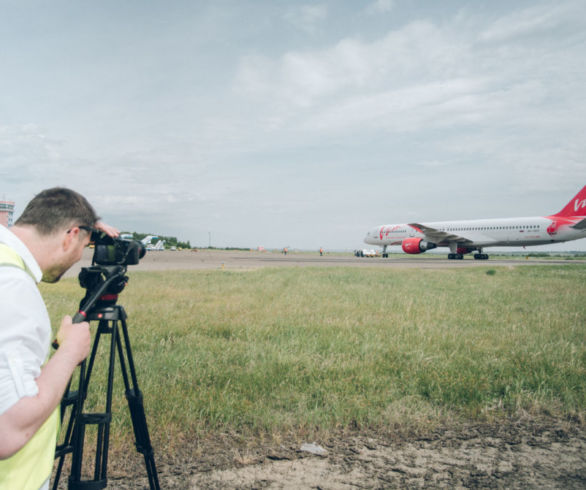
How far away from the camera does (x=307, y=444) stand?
340cm

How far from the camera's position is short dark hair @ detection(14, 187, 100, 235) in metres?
1.69

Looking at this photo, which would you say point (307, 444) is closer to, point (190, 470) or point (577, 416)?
point (190, 470)

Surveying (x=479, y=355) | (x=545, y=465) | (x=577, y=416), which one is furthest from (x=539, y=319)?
(x=545, y=465)

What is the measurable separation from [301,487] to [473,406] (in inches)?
86.6

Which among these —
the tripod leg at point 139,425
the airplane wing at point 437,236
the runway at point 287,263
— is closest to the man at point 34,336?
the tripod leg at point 139,425

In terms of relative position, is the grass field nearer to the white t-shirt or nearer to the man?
the man

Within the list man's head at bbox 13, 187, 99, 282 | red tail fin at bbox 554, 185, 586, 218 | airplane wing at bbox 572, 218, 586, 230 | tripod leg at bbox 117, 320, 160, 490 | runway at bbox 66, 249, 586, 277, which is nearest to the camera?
man's head at bbox 13, 187, 99, 282

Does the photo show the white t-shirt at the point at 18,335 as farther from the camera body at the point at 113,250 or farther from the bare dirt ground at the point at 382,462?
the bare dirt ground at the point at 382,462

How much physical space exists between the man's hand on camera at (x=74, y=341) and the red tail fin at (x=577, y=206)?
47977mm

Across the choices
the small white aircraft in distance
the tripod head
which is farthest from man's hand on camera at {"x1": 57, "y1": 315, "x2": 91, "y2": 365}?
the small white aircraft in distance

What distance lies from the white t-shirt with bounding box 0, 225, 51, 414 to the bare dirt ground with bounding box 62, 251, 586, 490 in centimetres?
196

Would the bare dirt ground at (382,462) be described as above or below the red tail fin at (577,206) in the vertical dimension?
below

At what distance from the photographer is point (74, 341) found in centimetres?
156

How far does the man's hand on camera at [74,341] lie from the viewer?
59.2 inches
